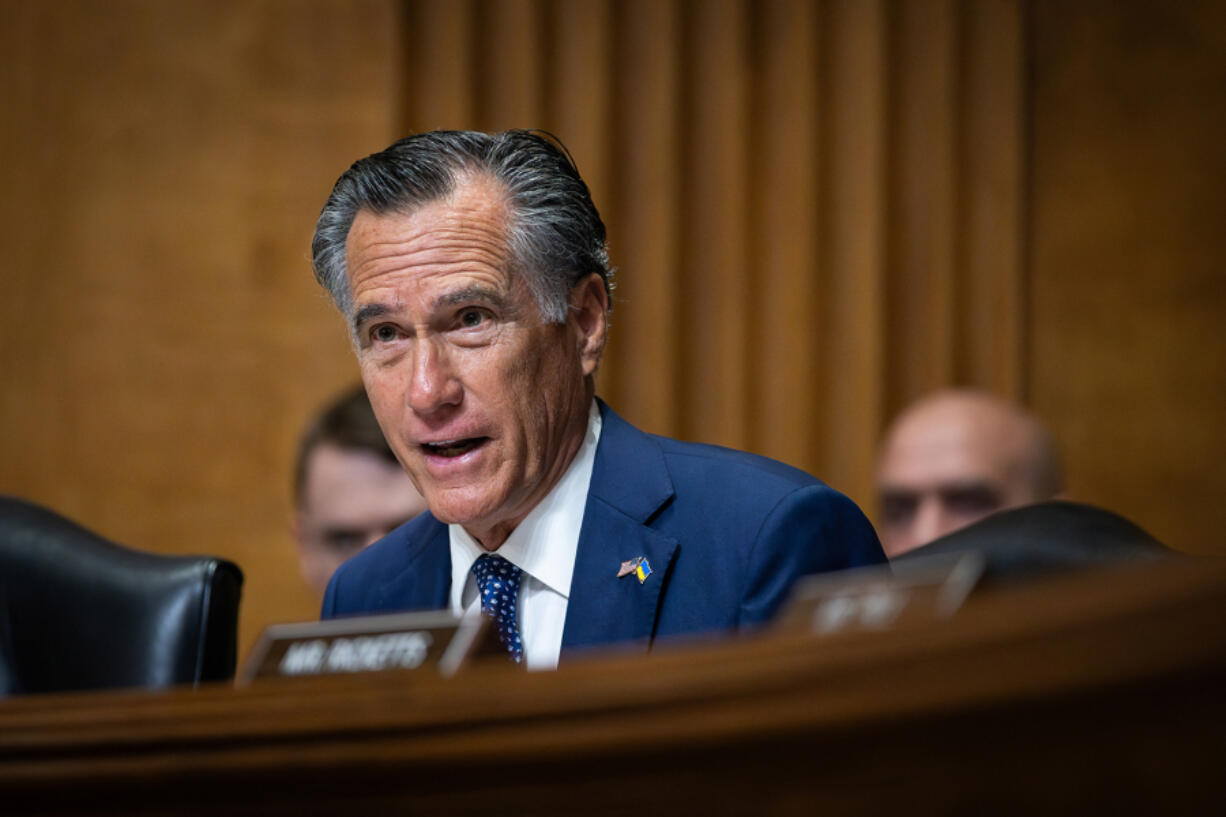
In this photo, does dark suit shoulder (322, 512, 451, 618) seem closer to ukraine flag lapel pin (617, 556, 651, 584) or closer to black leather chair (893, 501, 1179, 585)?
ukraine flag lapel pin (617, 556, 651, 584)

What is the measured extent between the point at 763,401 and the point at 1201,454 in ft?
3.76

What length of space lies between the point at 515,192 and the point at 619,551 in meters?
0.49

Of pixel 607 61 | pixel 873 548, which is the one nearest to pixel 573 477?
pixel 873 548

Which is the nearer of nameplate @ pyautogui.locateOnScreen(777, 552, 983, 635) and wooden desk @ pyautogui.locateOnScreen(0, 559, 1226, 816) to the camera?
wooden desk @ pyautogui.locateOnScreen(0, 559, 1226, 816)

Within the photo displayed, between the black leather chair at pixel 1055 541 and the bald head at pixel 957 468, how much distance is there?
1.35 m

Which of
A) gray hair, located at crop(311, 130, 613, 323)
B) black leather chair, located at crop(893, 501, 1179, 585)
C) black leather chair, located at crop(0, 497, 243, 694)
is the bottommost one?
black leather chair, located at crop(0, 497, 243, 694)

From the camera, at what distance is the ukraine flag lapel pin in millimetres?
1574

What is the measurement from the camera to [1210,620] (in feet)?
1.64

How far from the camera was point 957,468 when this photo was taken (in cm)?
293

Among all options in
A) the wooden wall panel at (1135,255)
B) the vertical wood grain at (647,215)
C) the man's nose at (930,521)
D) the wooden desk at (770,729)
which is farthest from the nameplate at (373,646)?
the wooden wall panel at (1135,255)

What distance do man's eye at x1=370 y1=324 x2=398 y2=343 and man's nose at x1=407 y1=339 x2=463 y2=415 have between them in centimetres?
6

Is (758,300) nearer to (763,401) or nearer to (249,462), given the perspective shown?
(763,401)

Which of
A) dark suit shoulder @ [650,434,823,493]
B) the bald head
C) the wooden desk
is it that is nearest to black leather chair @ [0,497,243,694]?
dark suit shoulder @ [650,434,823,493]

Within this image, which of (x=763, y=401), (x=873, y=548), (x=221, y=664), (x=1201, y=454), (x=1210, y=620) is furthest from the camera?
(x=763, y=401)
